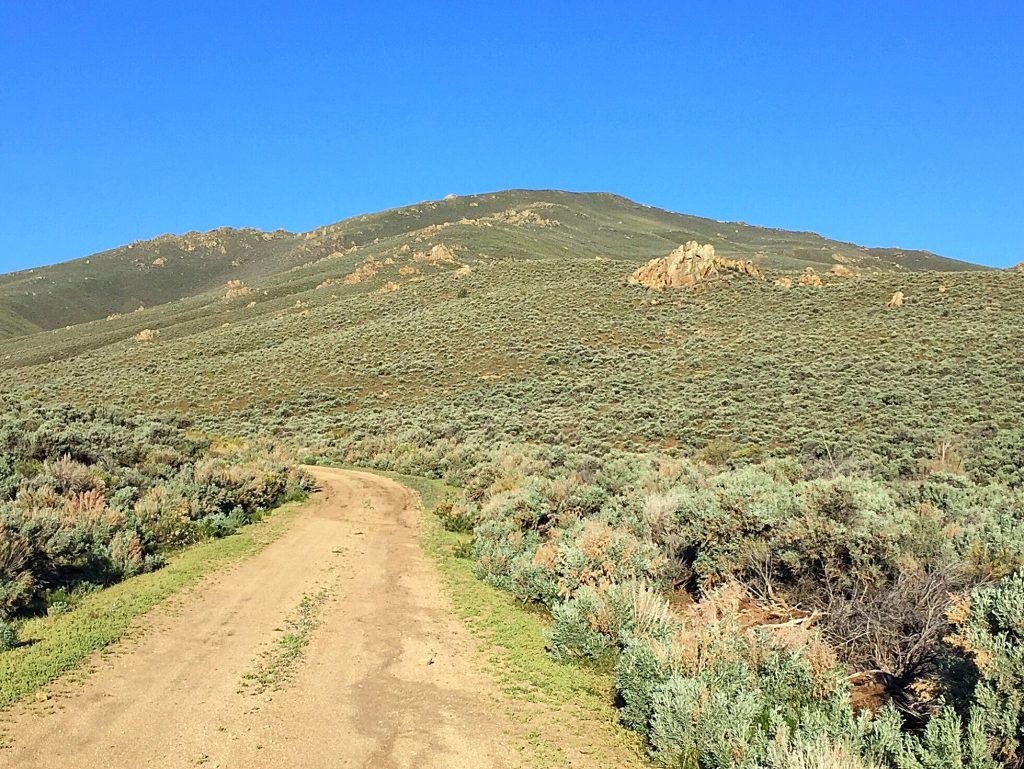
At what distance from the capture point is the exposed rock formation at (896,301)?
154 feet

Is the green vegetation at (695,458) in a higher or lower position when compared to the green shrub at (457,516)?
higher

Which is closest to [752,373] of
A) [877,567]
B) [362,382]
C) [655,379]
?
[655,379]

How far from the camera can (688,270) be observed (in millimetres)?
61094

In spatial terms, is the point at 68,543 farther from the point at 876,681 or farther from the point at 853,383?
the point at 853,383

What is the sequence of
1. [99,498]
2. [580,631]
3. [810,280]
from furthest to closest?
[810,280]
[99,498]
[580,631]

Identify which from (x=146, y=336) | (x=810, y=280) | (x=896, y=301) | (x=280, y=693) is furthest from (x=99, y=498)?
(x=146, y=336)

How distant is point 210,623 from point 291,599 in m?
1.20

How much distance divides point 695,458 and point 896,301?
35.3 m

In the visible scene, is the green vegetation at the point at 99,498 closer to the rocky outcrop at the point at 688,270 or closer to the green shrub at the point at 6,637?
the green shrub at the point at 6,637

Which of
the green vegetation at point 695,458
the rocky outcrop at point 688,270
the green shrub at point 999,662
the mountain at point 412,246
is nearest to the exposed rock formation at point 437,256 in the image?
the mountain at point 412,246

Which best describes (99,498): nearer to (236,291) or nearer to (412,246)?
(412,246)

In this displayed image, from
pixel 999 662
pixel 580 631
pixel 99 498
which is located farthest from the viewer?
pixel 99 498

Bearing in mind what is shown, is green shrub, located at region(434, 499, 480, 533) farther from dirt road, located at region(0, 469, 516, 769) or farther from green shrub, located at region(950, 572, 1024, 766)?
green shrub, located at region(950, 572, 1024, 766)

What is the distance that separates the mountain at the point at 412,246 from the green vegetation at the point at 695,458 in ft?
120
